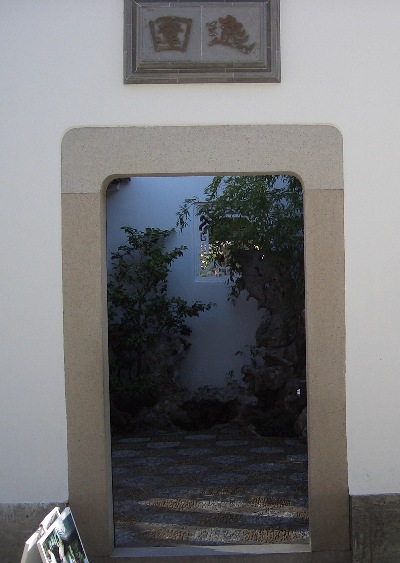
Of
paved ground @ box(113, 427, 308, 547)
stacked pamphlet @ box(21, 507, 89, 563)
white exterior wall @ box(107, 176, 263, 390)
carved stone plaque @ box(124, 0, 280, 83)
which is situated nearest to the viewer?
stacked pamphlet @ box(21, 507, 89, 563)

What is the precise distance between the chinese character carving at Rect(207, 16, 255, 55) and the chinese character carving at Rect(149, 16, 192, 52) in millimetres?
139

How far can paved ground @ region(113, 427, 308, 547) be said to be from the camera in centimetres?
573

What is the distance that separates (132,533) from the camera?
18.9 ft

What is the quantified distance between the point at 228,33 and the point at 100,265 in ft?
4.95

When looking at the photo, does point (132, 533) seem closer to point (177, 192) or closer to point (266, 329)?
point (266, 329)

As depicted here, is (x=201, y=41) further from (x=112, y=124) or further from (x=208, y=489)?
(x=208, y=489)

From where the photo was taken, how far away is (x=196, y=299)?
10438mm

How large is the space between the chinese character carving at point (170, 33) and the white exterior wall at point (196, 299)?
5.63m

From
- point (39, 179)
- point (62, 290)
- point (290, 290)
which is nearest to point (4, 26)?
point (39, 179)

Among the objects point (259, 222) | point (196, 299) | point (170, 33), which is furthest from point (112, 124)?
point (196, 299)

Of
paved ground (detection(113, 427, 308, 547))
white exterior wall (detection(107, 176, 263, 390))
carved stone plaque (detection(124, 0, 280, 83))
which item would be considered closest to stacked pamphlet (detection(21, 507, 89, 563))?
paved ground (detection(113, 427, 308, 547))

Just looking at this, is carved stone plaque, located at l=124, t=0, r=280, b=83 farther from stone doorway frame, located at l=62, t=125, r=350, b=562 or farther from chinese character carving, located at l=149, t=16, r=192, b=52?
stone doorway frame, located at l=62, t=125, r=350, b=562

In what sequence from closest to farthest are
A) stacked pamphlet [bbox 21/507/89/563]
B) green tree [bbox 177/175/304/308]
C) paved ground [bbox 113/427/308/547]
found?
1. stacked pamphlet [bbox 21/507/89/563]
2. paved ground [bbox 113/427/308/547]
3. green tree [bbox 177/175/304/308]

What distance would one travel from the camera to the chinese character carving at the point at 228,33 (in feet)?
15.6
